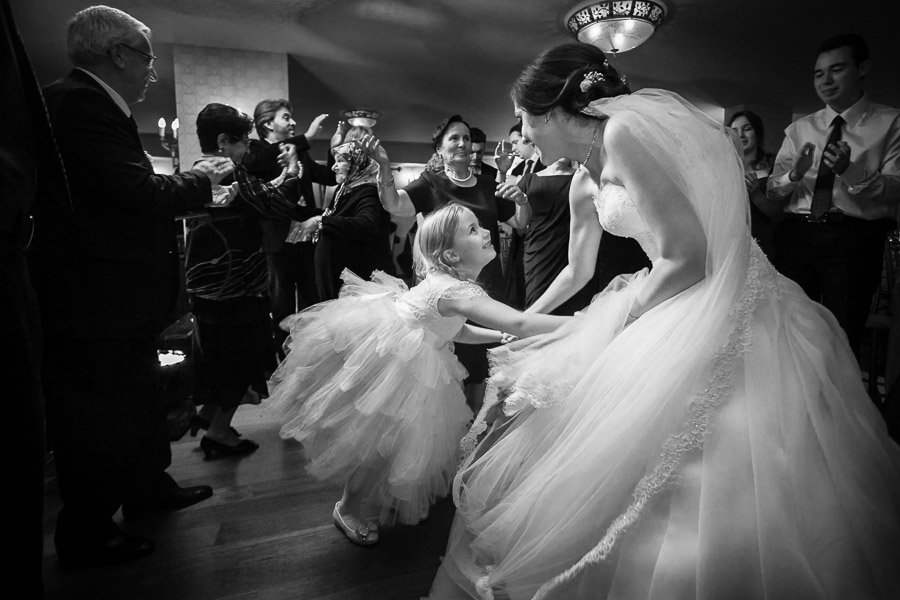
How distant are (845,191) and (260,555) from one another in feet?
9.12

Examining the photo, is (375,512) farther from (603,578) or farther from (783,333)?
(783,333)

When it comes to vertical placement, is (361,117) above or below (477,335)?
above

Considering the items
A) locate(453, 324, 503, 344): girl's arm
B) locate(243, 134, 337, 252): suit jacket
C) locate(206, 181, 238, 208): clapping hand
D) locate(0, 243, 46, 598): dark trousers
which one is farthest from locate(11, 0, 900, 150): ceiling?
locate(0, 243, 46, 598): dark trousers

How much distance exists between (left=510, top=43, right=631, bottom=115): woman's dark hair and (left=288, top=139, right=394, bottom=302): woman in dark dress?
145cm

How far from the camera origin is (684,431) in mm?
1007

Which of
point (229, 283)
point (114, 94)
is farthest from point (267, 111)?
point (114, 94)

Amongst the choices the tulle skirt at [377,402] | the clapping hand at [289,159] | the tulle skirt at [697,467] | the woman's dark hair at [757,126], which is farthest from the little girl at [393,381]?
the woman's dark hair at [757,126]

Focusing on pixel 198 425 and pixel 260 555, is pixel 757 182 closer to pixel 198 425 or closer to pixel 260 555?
pixel 260 555

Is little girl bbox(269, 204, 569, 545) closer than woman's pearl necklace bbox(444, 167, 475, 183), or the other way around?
little girl bbox(269, 204, 569, 545)

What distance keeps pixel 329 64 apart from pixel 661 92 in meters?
5.36

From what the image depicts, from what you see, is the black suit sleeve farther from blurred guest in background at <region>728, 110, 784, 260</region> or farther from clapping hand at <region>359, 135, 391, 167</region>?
blurred guest in background at <region>728, 110, 784, 260</region>

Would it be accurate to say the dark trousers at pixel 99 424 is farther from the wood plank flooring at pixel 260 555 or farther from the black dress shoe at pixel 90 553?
the wood plank flooring at pixel 260 555

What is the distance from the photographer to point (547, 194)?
2348mm

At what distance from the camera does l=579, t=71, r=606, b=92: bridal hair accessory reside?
1287 mm
